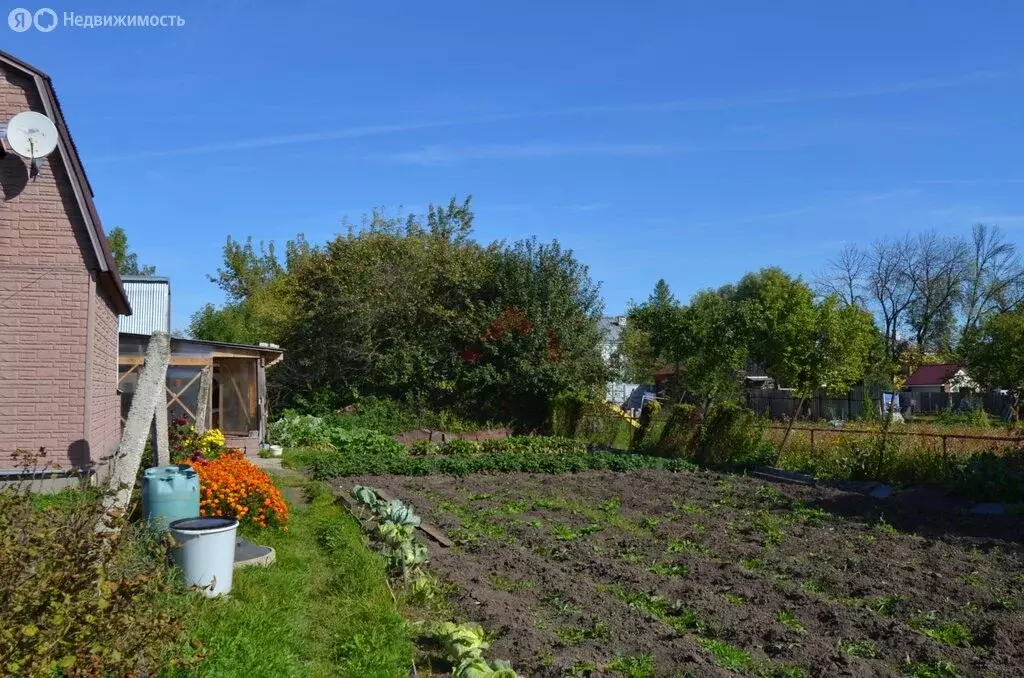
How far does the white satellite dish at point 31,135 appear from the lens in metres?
10.2

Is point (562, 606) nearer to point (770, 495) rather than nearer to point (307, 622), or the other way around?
point (307, 622)

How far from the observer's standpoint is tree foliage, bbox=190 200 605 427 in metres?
25.9

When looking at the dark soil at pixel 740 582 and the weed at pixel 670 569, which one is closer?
the dark soil at pixel 740 582

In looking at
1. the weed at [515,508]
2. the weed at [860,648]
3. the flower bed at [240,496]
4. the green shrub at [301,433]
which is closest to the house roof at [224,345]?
the green shrub at [301,433]

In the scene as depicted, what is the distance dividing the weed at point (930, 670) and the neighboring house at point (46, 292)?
32.3ft

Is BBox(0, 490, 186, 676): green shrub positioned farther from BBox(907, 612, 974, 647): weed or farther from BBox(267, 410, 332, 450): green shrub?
BBox(267, 410, 332, 450): green shrub

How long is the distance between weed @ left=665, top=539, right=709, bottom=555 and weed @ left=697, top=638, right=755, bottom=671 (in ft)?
10.5

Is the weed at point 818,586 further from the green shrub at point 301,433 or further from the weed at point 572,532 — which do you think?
the green shrub at point 301,433

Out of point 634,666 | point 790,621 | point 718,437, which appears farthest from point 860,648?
point 718,437

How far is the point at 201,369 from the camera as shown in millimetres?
19000

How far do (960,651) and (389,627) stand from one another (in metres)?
4.12

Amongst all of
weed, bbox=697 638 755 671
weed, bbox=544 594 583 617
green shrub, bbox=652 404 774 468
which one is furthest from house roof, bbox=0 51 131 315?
green shrub, bbox=652 404 774 468

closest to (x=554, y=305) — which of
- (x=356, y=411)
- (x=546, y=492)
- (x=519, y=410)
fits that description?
(x=519, y=410)

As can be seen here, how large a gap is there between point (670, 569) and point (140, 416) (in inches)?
210
